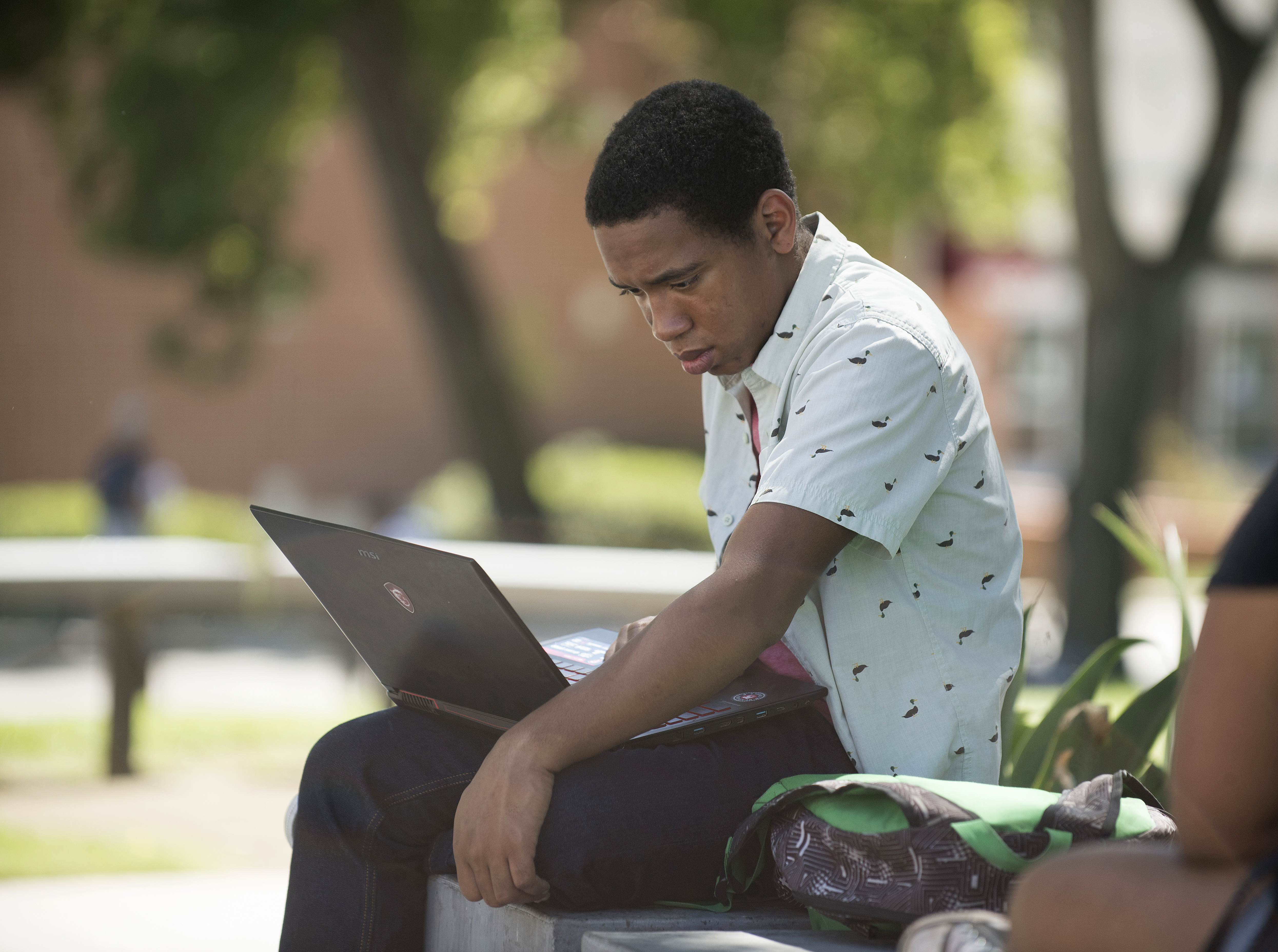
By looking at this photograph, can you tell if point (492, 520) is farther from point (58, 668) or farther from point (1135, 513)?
point (1135, 513)

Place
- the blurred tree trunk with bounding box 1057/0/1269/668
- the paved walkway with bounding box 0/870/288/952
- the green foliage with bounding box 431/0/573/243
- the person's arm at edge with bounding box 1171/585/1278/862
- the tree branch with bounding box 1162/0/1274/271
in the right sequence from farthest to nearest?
the green foliage with bounding box 431/0/573/243
the blurred tree trunk with bounding box 1057/0/1269/668
the tree branch with bounding box 1162/0/1274/271
the paved walkway with bounding box 0/870/288/952
the person's arm at edge with bounding box 1171/585/1278/862

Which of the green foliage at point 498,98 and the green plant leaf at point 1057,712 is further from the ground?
the green foliage at point 498,98

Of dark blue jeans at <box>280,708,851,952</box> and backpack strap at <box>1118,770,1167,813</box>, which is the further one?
backpack strap at <box>1118,770,1167,813</box>

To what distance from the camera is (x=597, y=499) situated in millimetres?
13570

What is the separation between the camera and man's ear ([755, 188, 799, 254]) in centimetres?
222

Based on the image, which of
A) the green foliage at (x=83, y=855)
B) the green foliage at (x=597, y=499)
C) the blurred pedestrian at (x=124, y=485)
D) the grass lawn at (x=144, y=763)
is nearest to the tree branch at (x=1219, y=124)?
the grass lawn at (x=144, y=763)

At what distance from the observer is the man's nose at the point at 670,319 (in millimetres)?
2188

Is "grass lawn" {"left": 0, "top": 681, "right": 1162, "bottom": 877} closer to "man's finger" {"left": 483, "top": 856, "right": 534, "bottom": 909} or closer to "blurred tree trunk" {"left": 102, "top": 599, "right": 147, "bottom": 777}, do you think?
"blurred tree trunk" {"left": 102, "top": 599, "right": 147, "bottom": 777}

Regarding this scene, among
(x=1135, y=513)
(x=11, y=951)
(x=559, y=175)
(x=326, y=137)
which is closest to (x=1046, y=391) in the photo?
(x=559, y=175)

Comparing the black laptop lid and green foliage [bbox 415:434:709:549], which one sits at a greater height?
the black laptop lid

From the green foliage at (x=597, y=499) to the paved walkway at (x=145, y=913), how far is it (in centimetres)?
654

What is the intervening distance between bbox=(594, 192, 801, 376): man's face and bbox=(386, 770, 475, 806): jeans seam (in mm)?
731

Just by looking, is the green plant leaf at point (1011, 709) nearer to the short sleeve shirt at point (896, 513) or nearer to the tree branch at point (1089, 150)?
the short sleeve shirt at point (896, 513)

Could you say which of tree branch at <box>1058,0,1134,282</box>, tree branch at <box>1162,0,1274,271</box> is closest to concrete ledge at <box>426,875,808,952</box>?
tree branch at <box>1058,0,1134,282</box>
